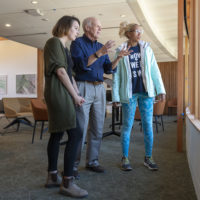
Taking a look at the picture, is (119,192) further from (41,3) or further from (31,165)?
(41,3)

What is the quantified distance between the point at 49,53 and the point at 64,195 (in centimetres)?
103

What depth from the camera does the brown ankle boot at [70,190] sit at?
1635 mm

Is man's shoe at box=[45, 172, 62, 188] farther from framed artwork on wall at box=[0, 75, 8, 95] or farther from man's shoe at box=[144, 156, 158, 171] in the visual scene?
framed artwork on wall at box=[0, 75, 8, 95]

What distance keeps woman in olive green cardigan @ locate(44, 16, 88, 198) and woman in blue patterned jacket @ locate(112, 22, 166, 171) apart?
736 mm

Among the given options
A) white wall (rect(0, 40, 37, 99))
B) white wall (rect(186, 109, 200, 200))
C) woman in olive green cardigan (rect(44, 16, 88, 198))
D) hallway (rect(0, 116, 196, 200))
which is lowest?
hallway (rect(0, 116, 196, 200))

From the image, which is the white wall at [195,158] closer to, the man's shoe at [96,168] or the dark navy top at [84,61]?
the man's shoe at [96,168]

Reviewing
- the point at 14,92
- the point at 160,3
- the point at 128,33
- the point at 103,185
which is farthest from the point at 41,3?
the point at 14,92

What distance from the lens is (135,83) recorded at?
90.5 inches

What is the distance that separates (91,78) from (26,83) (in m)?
10.5

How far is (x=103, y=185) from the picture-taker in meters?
1.88

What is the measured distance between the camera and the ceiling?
5.80 meters

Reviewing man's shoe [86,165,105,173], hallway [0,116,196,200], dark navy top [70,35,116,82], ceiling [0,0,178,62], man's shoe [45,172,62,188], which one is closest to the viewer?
hallway [0,116,196,200]

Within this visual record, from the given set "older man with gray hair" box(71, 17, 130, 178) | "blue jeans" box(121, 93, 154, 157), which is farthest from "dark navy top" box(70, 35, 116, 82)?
"blue jeans" box(121, 93, 154, 157)

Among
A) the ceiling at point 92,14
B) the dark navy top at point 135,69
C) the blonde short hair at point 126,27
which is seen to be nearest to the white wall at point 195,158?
the dark navy top at point 135,69
